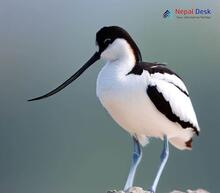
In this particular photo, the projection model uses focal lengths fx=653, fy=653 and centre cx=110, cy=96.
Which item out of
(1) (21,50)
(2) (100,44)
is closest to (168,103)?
(2) (100,44)

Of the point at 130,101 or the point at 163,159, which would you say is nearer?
the point at 130,101

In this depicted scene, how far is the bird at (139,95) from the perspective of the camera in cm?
376

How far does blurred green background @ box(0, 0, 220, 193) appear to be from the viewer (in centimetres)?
430

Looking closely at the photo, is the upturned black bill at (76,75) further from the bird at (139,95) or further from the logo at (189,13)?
the logo at (189,13)

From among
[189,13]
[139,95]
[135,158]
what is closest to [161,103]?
[139,95]

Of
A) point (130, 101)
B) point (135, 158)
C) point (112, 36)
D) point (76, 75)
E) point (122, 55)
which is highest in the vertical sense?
point (112, 36)

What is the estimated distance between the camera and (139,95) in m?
3.75

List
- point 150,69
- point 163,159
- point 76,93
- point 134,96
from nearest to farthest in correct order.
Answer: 1. point 134,96
2. point 150,69
3. point 163,159
4. point 76,93

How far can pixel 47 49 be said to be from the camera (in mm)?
4320

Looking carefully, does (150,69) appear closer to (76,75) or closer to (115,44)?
(115,44)

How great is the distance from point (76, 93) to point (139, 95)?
0.70 m

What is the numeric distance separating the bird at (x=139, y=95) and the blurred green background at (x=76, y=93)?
0.28 metres

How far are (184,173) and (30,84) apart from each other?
1.19 meters

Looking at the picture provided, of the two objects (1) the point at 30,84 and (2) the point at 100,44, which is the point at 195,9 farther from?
(1) the point at 30,84
